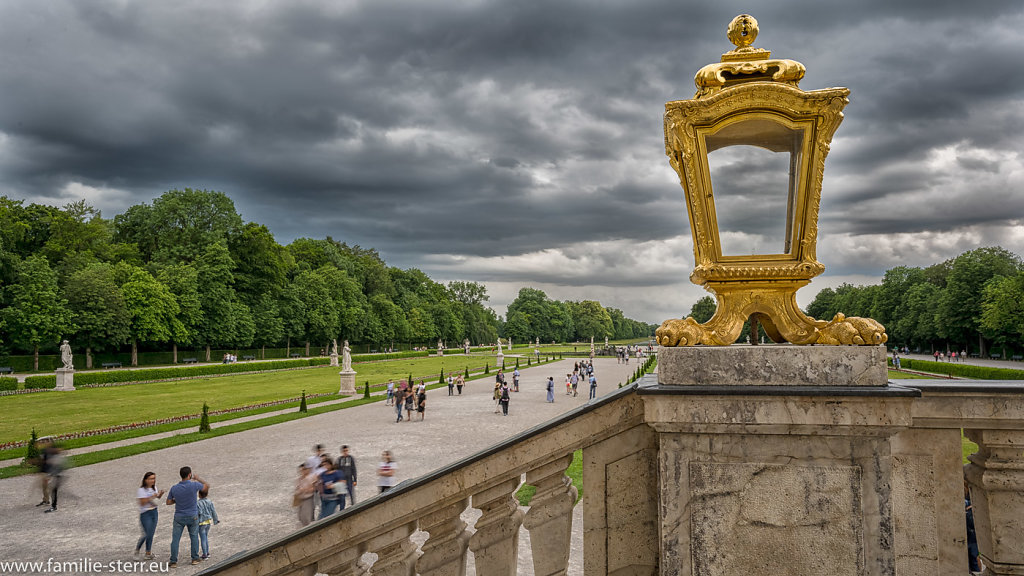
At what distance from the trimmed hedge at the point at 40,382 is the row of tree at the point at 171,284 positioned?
10659 millimetres

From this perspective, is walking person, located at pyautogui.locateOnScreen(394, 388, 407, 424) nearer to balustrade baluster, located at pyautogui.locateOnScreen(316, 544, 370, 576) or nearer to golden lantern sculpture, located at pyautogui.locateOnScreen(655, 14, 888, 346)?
balustrade baluster, located at pyautogui.locateOnScreen(316, 544, 370, 576)

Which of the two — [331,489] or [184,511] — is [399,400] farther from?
[184,511]

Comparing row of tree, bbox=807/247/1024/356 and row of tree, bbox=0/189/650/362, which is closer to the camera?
row of tree, bbox=0/189/650/362

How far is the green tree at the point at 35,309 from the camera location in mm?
46781

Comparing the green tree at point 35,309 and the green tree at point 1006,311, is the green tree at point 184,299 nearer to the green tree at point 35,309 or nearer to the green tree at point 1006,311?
the green tree at point 35,309

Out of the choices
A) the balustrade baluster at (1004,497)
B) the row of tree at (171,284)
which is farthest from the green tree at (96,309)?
the balustrade baluster at (1004,497)

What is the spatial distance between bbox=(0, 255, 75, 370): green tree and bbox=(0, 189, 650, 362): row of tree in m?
0.08

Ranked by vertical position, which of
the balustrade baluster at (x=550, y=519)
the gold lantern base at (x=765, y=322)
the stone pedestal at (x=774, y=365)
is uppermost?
the gold lantern base at (x=765, y=322)

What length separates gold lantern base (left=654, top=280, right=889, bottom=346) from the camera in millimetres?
2895

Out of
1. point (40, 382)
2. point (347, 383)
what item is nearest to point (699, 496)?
point (347, 383)

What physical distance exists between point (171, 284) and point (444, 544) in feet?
219

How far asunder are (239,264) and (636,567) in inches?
3007

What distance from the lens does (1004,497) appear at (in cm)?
300

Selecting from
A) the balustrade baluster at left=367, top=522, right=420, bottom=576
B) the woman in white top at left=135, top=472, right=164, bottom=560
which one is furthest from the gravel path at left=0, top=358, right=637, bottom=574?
the balustrade baluster at left=367, top=522, right=420, bottom=576
